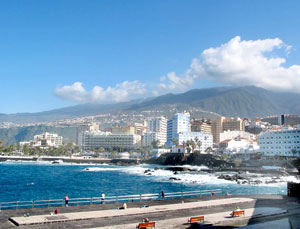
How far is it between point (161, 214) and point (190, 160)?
12425cm

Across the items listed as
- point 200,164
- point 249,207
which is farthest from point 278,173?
point 249,207

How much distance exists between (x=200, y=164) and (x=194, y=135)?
49716 mm

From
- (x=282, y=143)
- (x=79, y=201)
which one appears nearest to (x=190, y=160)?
(x=282, y=143)

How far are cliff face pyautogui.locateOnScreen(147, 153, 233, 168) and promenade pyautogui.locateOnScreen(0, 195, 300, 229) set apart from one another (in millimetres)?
98738

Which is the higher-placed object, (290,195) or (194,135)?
(194,135)

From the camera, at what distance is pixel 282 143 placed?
118375mm

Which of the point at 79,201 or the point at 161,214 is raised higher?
the point at 161,214

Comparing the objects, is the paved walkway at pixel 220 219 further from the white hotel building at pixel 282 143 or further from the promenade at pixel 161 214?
the white hotel building at pixel 282 143

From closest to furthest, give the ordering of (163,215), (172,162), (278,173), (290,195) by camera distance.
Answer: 1. (163,215)
2. (290,195)
3. (278,173)
4. (172,162)

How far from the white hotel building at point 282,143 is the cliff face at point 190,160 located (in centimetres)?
1509

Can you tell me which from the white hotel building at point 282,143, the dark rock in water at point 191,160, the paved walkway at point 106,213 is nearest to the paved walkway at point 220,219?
the paved walkway at point 106,213

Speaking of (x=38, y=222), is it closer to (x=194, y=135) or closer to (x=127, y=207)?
(x=127, y=207)

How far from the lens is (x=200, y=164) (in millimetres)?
139500

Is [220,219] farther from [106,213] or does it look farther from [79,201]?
[79,201]
